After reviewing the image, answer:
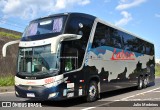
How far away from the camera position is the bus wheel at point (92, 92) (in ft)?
42.5

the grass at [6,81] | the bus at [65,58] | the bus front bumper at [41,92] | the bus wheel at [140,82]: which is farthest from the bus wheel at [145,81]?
the bus front bumper at [41,92]

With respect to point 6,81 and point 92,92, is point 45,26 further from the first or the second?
point 6,81

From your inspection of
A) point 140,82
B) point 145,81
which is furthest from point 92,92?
point 145,81

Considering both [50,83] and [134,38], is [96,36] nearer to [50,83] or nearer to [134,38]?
[50,83]

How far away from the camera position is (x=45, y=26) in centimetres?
1202

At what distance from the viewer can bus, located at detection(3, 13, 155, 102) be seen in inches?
434

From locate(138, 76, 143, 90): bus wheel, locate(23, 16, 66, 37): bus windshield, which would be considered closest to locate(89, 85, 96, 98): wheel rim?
locate(23, 16, 66, 37): bus windshield

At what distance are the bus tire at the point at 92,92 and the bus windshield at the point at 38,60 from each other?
100 inches

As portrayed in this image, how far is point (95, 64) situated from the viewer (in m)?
13.5

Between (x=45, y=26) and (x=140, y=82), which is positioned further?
(x=140, y=82)

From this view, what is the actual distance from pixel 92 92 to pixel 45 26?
3.66 meters

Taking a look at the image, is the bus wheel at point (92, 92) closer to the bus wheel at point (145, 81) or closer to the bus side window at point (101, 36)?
the bus side window at point (101, 36)

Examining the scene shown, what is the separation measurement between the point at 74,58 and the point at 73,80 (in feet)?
2.89

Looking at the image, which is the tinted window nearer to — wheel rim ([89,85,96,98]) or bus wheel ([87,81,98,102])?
bus wheel ([87,81,98,102])
